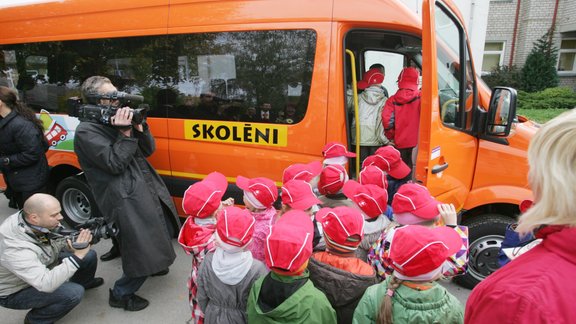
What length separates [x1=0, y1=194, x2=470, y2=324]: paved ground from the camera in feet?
9.36

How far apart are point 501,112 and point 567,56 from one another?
1669cm

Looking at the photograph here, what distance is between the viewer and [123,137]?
103 inches

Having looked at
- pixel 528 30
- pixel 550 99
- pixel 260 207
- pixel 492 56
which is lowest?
pixel 260 207

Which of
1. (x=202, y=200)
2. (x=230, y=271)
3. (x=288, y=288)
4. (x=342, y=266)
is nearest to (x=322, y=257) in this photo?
(x=342, y=266)

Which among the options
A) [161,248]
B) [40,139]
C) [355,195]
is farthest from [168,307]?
[40,139]

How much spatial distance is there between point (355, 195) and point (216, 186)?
2.88 ft

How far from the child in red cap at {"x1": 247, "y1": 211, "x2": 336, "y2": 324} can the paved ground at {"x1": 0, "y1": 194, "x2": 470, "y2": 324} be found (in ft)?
5.08

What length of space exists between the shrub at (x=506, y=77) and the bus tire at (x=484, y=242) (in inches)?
526

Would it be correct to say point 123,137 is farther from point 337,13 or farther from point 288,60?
point 337,13

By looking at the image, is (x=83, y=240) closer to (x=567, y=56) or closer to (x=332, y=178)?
(x=332, y=178)

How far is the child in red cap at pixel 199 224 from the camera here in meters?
2.12

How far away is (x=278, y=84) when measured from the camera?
3.08m

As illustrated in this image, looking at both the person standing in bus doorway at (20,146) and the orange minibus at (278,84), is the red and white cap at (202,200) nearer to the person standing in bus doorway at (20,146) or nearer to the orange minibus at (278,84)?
the orange minibus at (278,84)

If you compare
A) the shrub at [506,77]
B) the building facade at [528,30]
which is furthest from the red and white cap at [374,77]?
the building facade at [528,30]
